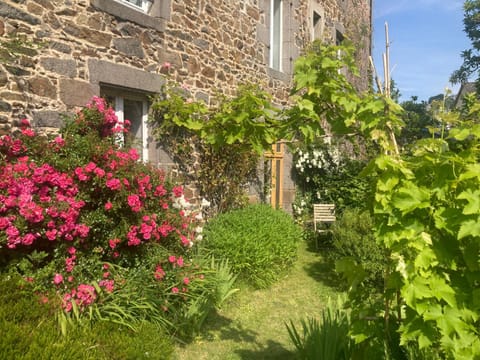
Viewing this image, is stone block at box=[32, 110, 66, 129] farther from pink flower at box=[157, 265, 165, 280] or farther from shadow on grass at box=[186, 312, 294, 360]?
shadow on grass at box=[186, 312, 294, 360]

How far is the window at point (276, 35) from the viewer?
8727 mm

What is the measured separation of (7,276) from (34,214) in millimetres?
531

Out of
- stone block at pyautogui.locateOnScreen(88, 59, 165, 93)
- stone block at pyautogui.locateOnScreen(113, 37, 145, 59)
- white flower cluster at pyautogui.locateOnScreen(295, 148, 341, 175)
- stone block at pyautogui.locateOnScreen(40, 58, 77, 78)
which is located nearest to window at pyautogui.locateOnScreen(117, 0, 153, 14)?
stone block at pyautogui.locateOnScreen(113, 37, 145, 59)

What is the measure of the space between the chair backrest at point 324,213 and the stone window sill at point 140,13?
199 inches

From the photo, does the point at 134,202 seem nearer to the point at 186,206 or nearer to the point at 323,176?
the point at 186,206

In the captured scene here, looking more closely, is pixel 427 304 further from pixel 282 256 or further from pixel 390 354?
pixel 282 256

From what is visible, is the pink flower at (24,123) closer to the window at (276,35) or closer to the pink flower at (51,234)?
the pink flower at (51,234)

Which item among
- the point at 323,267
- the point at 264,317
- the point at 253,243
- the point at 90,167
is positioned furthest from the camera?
the point at 323,267

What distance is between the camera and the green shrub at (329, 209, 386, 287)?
544 cm

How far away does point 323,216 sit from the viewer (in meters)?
8.36

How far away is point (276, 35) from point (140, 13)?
4.56m

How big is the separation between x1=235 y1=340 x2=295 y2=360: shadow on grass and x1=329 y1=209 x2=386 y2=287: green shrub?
1903 mm

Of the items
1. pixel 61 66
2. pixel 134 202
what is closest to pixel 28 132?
pixel 61 66

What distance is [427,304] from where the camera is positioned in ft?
5.72
